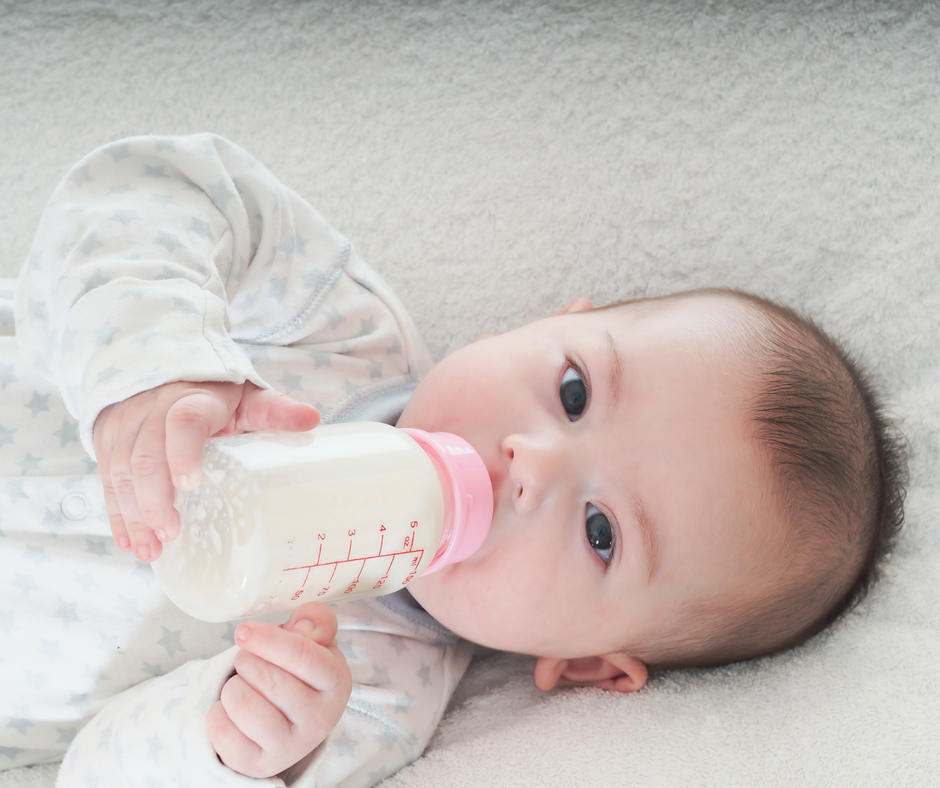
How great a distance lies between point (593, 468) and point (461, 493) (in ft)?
0.69

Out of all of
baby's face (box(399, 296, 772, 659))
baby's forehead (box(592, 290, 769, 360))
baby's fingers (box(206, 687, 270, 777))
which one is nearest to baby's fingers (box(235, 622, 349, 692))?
baby's fingers (box(206, 687, 270, 777))

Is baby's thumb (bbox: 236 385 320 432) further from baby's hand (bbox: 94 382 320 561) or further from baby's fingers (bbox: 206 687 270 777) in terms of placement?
baby's fingers (bbox: 206 687 270 777)

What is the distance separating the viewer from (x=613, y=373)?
1.10 meters

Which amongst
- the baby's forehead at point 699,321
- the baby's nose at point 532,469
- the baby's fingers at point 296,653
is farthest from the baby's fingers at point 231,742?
the baby's forehead at point 699,321

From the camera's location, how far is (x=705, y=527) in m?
1.06

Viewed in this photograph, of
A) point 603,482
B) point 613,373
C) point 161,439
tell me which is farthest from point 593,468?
point 161,439

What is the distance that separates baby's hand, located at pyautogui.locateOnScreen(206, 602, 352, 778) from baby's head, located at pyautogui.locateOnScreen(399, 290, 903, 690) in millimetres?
203

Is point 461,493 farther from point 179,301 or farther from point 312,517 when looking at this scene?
point 179,301

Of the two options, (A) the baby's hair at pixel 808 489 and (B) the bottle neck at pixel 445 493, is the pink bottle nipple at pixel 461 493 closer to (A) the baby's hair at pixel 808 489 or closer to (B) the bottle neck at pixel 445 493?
(B) the bottle neck at pixel 445 493

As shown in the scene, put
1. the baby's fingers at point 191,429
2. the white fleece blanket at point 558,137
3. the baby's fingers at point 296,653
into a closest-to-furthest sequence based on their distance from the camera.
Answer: the baby's fingers at point 191,429
the baby's fingers at point 296,653
the white fleece blanket at point 558,137

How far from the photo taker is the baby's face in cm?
104

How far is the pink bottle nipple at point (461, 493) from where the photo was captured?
909 mm

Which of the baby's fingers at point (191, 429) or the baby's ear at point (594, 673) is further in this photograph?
the baby's ear at point (594, 673)

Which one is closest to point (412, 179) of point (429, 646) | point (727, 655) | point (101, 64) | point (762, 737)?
point (101, 64)
